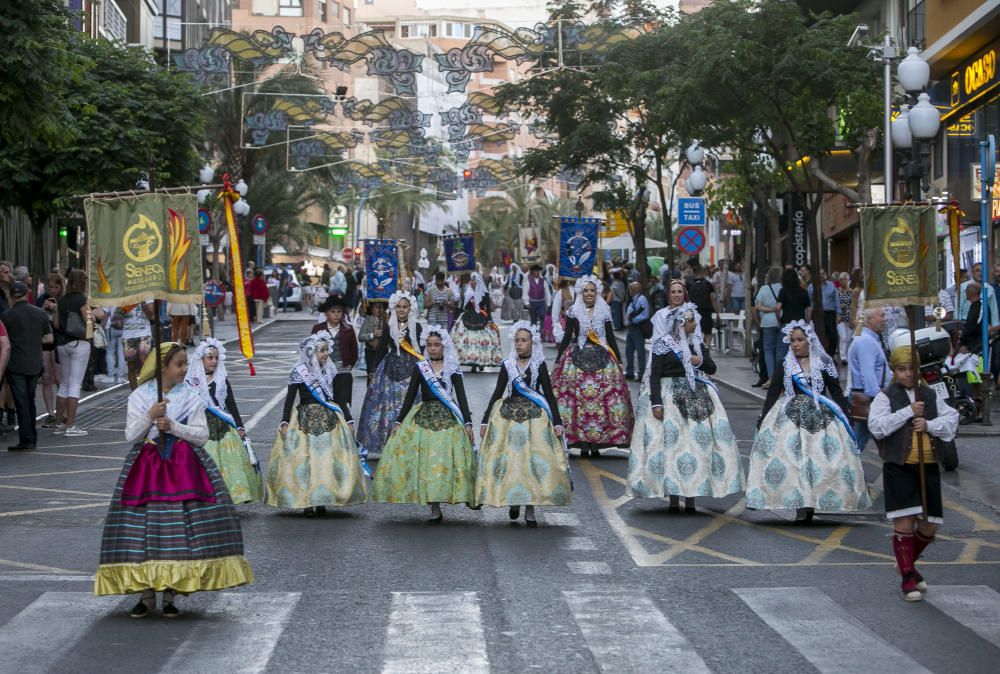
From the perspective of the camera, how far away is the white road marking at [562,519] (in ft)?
40.8

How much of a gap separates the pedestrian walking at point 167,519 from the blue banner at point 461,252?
29.5 m

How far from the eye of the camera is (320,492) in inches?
500

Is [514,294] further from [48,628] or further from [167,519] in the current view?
[48,628]

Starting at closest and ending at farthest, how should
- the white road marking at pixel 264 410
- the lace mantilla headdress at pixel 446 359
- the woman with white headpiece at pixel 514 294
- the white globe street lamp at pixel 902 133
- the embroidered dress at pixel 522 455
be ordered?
1. the embroidered dress at pixel 522 455
2. the lace mantilla headdress at pixel 446 359
3. the white road marking at pixel 264 410
4. the white globe street lamp at pixel 902 133
5. the woman with white headpiece at pixel 514 294

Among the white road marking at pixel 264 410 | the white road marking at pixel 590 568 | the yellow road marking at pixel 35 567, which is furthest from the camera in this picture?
the white road marking at pixel 264 410

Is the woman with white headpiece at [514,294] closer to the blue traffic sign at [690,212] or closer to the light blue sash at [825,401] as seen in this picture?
the blue traffic sign at [690,212]

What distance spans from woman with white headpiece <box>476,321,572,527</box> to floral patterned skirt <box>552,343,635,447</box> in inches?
176

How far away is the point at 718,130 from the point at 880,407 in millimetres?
19098

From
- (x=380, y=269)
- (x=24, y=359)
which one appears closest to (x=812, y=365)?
(x=24, y=359)

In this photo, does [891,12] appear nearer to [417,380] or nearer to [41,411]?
[41,411]

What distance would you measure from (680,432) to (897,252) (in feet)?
8.82

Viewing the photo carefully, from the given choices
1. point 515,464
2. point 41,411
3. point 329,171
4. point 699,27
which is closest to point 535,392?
point 515,464

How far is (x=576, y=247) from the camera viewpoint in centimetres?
2745

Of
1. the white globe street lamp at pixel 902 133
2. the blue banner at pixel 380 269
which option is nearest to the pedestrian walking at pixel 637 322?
the blue banner at pixel 380 269
